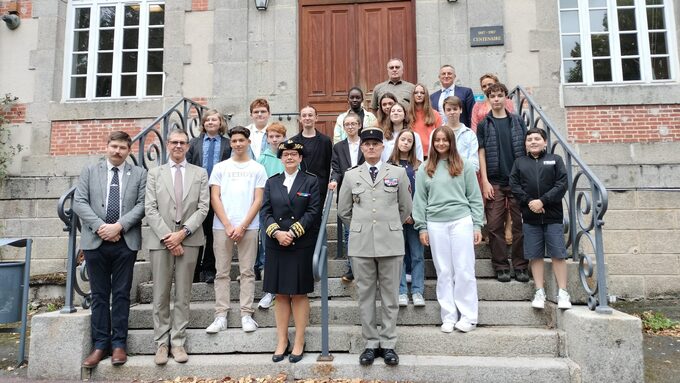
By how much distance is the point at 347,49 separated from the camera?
7.61 metres

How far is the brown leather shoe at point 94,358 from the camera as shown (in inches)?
157

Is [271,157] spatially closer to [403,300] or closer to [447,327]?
[403,300]

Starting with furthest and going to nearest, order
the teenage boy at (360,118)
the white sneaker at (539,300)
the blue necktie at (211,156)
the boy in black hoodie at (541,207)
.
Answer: the teenage boy at (360,118)
the blue necktie at (211,156)
the white sneaker at (539,300)
the boy in black hoodie at (541,207)

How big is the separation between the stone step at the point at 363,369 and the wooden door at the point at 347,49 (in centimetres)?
434

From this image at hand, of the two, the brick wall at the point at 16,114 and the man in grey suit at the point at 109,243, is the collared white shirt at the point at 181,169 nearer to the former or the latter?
the man in grey suit at the point at 109,243

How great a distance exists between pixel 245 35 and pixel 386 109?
3.71m

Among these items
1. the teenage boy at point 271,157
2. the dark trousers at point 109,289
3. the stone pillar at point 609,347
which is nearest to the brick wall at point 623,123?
the stone pillar at point 609,347

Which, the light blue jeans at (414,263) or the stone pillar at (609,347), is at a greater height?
the light blue jeans at (414,263)

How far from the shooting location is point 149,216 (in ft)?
13.5

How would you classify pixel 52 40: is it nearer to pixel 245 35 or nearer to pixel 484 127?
pixel 245 35

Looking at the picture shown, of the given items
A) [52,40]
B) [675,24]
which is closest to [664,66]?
[675,24]

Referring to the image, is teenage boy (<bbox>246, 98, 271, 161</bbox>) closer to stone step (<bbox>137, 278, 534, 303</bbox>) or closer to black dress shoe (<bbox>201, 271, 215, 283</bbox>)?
black dress shoe (<bbox>201, 271, 215, 283</bbox>)

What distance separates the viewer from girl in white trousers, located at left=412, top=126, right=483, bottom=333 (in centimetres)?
409

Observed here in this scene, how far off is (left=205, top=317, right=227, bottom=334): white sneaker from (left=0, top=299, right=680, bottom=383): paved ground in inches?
64.1
